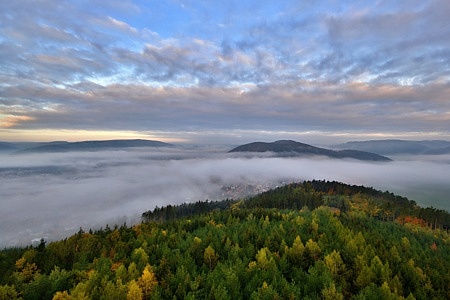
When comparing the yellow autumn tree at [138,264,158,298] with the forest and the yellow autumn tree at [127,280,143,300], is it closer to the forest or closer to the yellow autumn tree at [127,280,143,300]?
the forest

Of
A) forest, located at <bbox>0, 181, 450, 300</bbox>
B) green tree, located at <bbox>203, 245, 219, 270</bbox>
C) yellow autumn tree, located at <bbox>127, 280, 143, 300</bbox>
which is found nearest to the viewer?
yellow autumn tree, located at <bbox>127, 280, 143, 300</bbox>

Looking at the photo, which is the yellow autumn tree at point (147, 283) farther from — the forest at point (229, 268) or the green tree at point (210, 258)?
the green tree at point (210, 258)

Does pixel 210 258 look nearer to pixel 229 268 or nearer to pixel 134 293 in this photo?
pixel 229 268

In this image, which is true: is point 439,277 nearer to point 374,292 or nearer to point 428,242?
point 374,292

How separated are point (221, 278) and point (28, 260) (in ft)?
204

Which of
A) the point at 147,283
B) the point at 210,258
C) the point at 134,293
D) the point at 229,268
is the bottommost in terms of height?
the point at 210,258

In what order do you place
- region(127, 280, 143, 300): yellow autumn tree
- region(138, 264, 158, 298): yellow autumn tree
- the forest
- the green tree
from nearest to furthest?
region(127, 280, 143, 300): yellow autumn tree → the forest → region(138, 264, 158, 298): yellow autumn tree → the green tree

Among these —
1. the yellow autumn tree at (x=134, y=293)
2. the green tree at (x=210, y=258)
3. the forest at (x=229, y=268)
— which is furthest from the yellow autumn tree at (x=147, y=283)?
the green tree at (x=210, y=258)

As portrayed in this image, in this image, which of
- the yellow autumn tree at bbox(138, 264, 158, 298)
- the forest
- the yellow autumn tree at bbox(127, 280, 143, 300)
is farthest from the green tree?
the yellow autumn tree at bbox(127, 280, 143, 300)

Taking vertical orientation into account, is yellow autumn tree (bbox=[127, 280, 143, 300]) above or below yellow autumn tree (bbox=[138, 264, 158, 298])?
above

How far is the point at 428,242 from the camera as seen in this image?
127250 millimetres

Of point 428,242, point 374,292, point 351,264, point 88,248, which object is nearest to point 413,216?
point 428,242

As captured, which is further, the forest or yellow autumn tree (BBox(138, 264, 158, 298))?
yellow autumn tree (BBox(138, 264, 158, 298))

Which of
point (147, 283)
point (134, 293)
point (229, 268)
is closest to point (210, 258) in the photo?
point (229, 268)
